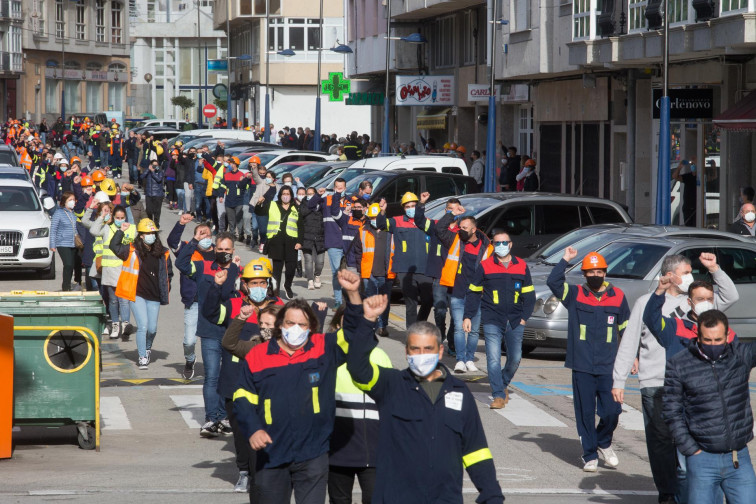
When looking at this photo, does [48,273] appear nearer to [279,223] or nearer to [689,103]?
[279,223]

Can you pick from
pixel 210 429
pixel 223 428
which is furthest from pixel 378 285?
pixel 210 429

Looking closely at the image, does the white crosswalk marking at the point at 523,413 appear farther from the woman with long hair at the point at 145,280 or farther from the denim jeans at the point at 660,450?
the woman with long hair at the point at 145,280

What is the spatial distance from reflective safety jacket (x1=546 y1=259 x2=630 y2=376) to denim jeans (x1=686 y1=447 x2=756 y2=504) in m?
2.75

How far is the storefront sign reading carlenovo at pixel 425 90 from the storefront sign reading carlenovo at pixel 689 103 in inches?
675

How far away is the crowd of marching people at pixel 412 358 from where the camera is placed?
6.11 meters

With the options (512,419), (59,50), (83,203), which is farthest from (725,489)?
(59,50)

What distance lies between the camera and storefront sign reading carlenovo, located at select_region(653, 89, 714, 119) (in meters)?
23.9

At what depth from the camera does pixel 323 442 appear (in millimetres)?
6918

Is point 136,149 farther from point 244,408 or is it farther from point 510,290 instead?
point 244,408

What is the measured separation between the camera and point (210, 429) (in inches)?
443

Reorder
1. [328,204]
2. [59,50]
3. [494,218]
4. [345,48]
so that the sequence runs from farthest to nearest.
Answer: [59,50] → [345,48] → [328,204] → [494,218]

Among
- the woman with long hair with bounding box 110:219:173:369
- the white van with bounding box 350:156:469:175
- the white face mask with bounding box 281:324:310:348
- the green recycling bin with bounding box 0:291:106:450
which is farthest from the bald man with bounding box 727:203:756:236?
the white face mask with bounding box 281:324:310:348

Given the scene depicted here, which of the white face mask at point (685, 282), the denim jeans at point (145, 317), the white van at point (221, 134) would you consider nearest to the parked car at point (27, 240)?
the denim jeans at point (145, 317)

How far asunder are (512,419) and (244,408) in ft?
19.0
